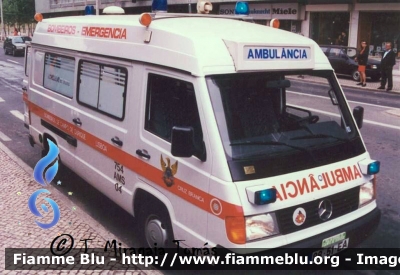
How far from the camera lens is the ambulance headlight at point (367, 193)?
15.5ft

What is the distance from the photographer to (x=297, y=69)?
475 centimetres

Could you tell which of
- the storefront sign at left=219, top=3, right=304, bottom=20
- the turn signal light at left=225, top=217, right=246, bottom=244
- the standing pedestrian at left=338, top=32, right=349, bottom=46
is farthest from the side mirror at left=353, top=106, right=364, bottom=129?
the storefront sign at left=219, top=3, right=304, bottom=20

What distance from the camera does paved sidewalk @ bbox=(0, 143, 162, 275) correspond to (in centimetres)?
532

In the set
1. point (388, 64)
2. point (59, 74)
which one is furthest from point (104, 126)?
point (388, 64)

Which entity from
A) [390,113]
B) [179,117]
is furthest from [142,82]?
[390,113]

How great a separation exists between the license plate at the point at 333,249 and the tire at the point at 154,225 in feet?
4.75

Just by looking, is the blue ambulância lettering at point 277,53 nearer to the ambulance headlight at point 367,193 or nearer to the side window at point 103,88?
the ambulance headlight at point 367,193

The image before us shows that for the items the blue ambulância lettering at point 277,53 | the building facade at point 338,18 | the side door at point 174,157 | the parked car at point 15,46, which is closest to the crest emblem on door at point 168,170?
the side door at point 174,157

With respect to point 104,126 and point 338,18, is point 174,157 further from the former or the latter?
point 338,18

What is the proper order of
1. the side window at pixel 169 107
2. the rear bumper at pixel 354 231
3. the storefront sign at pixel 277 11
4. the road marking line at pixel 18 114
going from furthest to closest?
the storefront sign at pixel 277 11, the road marking line at pixel 18 114, the side window at pixel 169 107, the rear bumper at pixel 354 231

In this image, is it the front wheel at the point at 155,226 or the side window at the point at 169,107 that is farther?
the front wheel at the point at 155,226

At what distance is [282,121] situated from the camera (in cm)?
462

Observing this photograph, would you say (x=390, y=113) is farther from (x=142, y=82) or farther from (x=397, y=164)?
(x=142, y=82)

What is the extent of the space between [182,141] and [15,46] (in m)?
39.9
